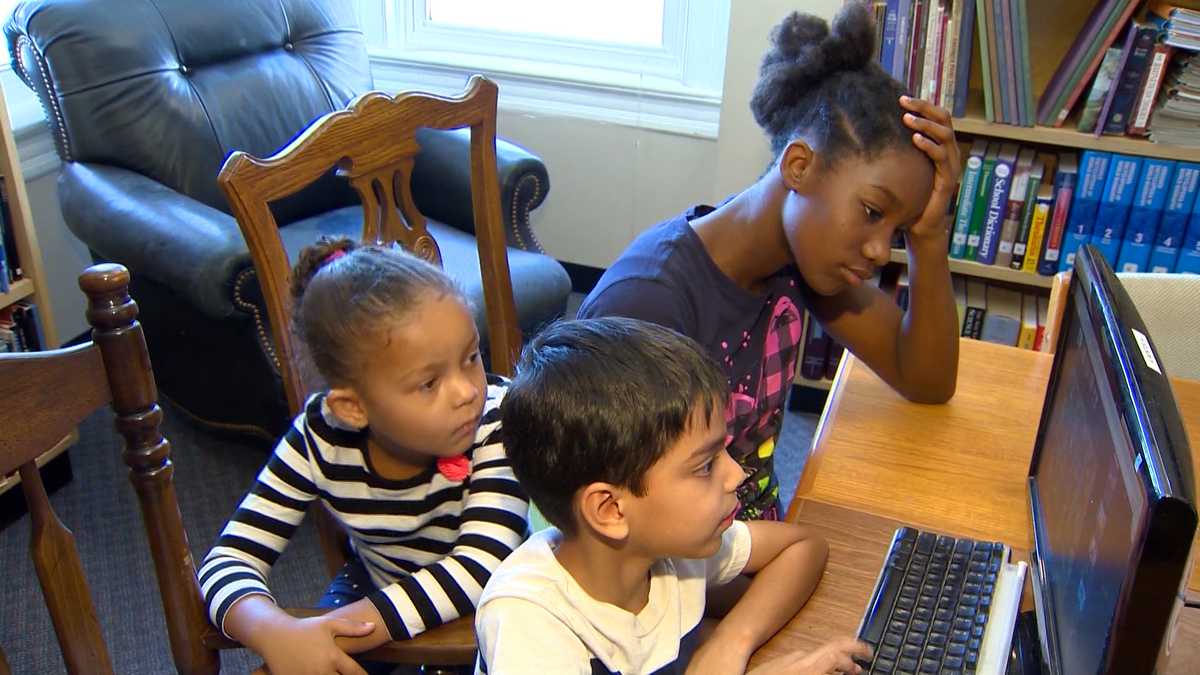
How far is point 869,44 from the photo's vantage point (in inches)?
50.1

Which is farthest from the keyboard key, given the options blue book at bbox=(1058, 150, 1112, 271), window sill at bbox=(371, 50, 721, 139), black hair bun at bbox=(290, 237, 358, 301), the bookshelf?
window sill at bbox=(371, 50, 721, 139)

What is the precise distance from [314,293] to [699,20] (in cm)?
225

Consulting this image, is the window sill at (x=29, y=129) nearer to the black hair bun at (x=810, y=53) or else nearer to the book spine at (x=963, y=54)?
the black hair bun at (x=810, y=53)

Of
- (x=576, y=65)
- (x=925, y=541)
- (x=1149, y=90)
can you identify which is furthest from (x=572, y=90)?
(x=925, y=541)

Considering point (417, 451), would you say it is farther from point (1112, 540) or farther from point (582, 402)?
point (1112, 540)

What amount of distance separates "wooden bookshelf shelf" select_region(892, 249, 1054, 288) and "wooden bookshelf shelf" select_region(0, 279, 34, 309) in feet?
6.37

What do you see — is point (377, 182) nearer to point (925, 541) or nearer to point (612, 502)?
point (612, 502)

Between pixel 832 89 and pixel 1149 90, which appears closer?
pixel 832 89

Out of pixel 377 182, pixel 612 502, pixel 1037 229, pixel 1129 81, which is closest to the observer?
pixel 612 502

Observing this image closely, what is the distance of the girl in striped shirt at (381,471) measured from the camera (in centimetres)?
102

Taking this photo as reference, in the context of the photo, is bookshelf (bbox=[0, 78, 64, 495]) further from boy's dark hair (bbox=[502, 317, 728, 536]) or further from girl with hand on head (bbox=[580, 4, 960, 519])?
boy's dark hair (bbox=[502, 317, 728, 536])

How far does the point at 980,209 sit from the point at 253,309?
1.63 m

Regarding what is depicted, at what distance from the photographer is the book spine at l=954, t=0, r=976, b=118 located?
7.29 feet

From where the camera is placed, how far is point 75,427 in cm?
88
